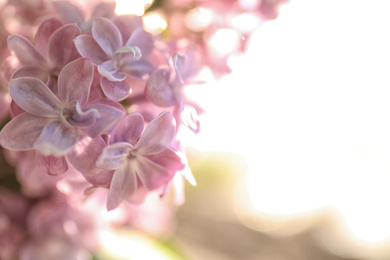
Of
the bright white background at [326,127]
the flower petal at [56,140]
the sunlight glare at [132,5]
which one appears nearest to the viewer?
the flower petal at [56,140]

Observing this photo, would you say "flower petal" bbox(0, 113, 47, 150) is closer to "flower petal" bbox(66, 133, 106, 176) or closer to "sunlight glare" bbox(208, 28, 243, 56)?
"flower petal" bbox(66, 133, 106, 176)

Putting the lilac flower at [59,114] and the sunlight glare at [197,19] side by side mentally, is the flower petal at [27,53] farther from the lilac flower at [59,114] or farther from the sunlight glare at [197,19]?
the sunlight glare at [197,19]

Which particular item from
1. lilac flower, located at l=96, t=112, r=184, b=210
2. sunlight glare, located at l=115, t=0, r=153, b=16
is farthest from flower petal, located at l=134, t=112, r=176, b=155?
sunlight glare, located at l=115, t=0, r=153, b=16

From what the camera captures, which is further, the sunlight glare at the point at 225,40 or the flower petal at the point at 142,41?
the sunlight glare at the point at 225,40

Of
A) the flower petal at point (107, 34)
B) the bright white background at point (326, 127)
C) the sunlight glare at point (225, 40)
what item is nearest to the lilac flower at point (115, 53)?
the flower petal at point (107, 34)

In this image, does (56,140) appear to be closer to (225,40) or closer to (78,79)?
(78,79)

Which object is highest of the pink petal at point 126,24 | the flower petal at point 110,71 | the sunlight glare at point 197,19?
the sunlight glare at point 197,19
